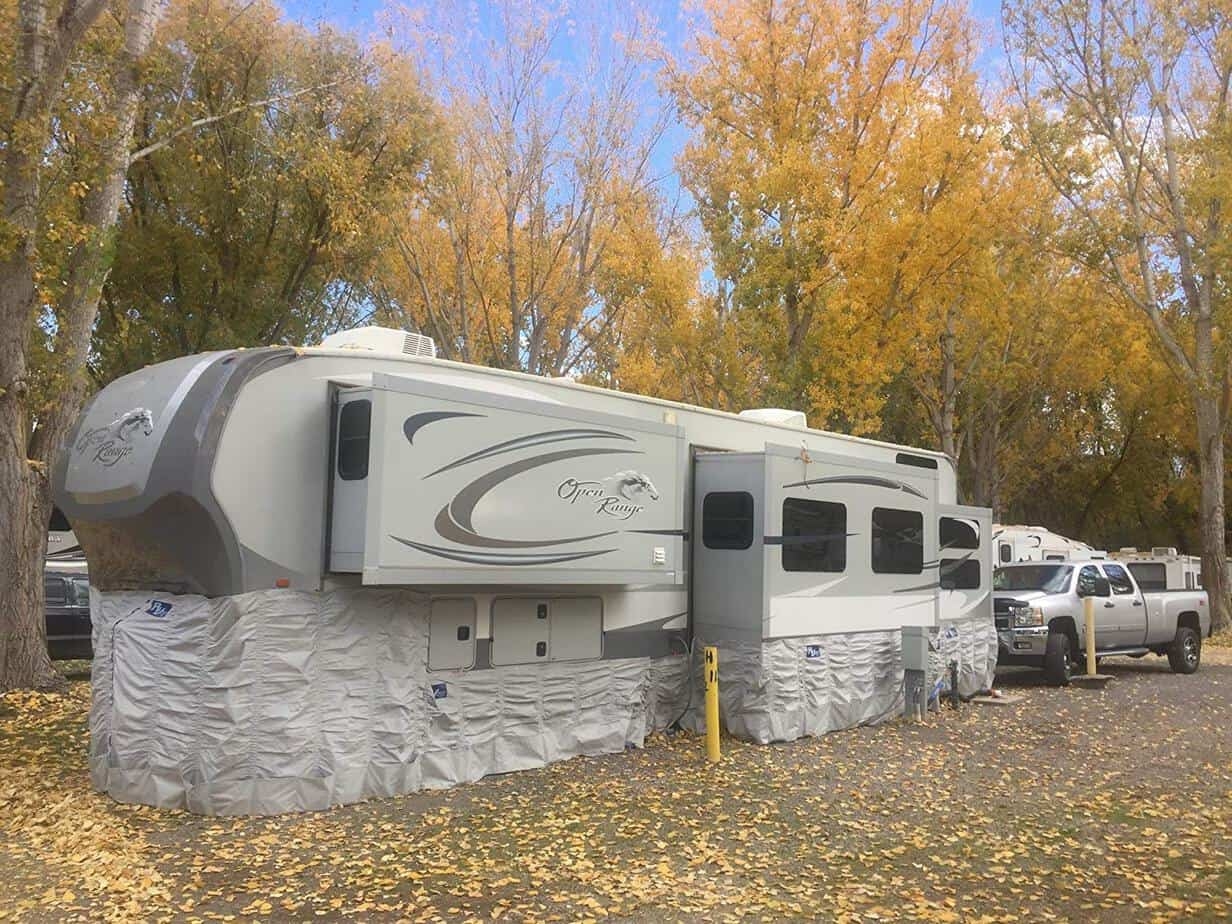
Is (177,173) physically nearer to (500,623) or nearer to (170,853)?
(500,623)

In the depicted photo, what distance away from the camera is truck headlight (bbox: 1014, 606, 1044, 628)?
13.4 meters

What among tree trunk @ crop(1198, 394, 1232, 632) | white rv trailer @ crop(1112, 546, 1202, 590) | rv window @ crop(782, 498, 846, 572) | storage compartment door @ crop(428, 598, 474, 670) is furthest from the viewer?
tree trunk @ crop(1198, 394, 1232, 632)

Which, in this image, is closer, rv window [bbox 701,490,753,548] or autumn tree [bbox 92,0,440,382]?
rv window [bbox 701,490,753,548]

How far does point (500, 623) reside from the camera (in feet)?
25.6

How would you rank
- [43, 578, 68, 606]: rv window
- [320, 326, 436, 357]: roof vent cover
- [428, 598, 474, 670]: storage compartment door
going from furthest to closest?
[43, 578, 68, 606]: rv window → [320, 326, 436, 357]: roof vent cover → [428, 598, 474, 670]: storage compartment door

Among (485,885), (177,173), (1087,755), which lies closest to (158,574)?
(485,885)

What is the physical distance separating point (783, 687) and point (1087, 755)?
2.58m

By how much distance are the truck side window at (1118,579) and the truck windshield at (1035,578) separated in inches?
33.8

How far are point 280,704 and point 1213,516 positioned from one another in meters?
20.3

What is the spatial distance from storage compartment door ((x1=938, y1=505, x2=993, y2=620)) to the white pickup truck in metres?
1.31

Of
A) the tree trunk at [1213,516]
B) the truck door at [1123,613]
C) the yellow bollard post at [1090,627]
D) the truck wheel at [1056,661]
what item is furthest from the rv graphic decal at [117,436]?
the tree trunk at [1213,516]

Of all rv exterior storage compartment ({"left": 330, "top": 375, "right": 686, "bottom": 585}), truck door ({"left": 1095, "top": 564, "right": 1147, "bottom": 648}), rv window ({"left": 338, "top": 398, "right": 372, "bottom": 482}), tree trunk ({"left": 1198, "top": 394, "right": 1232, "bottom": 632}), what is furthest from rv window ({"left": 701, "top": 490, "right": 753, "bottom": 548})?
tree trunk ({"left": 1198, "top": 394, "right": 1232, "bottom": 632})

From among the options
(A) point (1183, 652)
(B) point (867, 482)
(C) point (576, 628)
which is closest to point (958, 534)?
(B) point (867, 482)

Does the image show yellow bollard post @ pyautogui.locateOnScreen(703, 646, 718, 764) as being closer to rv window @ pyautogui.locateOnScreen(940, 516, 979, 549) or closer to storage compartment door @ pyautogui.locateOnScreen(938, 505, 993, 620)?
storage compartment door @ pyautogui.locateOnScreen(938, 505, 993, 620)
